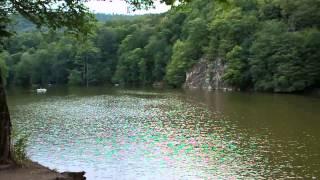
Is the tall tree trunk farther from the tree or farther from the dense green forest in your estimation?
the dense green forest

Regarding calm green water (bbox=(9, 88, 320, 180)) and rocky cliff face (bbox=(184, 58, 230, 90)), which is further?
rocky cliff face (bbox=(184, 58, 230, 90))

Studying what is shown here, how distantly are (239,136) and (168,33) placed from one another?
106181mm

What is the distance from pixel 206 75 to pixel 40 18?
95117 millimetres

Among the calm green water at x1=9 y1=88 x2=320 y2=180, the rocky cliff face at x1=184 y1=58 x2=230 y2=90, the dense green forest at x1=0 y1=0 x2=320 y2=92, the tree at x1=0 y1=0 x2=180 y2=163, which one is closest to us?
the tree at x1=0 y1=0 x2=180 y2=163

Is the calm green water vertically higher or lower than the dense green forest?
lower

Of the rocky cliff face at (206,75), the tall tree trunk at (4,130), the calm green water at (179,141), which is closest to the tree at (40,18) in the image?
the tall tree trunk at (4,130)

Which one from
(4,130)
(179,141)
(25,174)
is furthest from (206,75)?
(4,130)

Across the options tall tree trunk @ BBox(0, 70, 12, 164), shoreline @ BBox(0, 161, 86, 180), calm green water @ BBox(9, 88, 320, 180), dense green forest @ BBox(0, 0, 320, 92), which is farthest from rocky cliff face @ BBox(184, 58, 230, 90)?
tall tree trunk @ BBox(0, 70, 12, 164)

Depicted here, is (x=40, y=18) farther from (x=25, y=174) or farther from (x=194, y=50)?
(x=194, y=50)

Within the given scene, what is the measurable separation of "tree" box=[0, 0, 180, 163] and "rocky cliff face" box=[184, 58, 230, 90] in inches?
3376

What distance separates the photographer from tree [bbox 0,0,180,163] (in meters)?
15.1

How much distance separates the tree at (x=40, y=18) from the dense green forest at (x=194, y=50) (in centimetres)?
85

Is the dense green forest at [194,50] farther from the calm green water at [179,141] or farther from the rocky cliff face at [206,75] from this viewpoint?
the calm green water at [179,141]

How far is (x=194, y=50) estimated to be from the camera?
4641 inches
